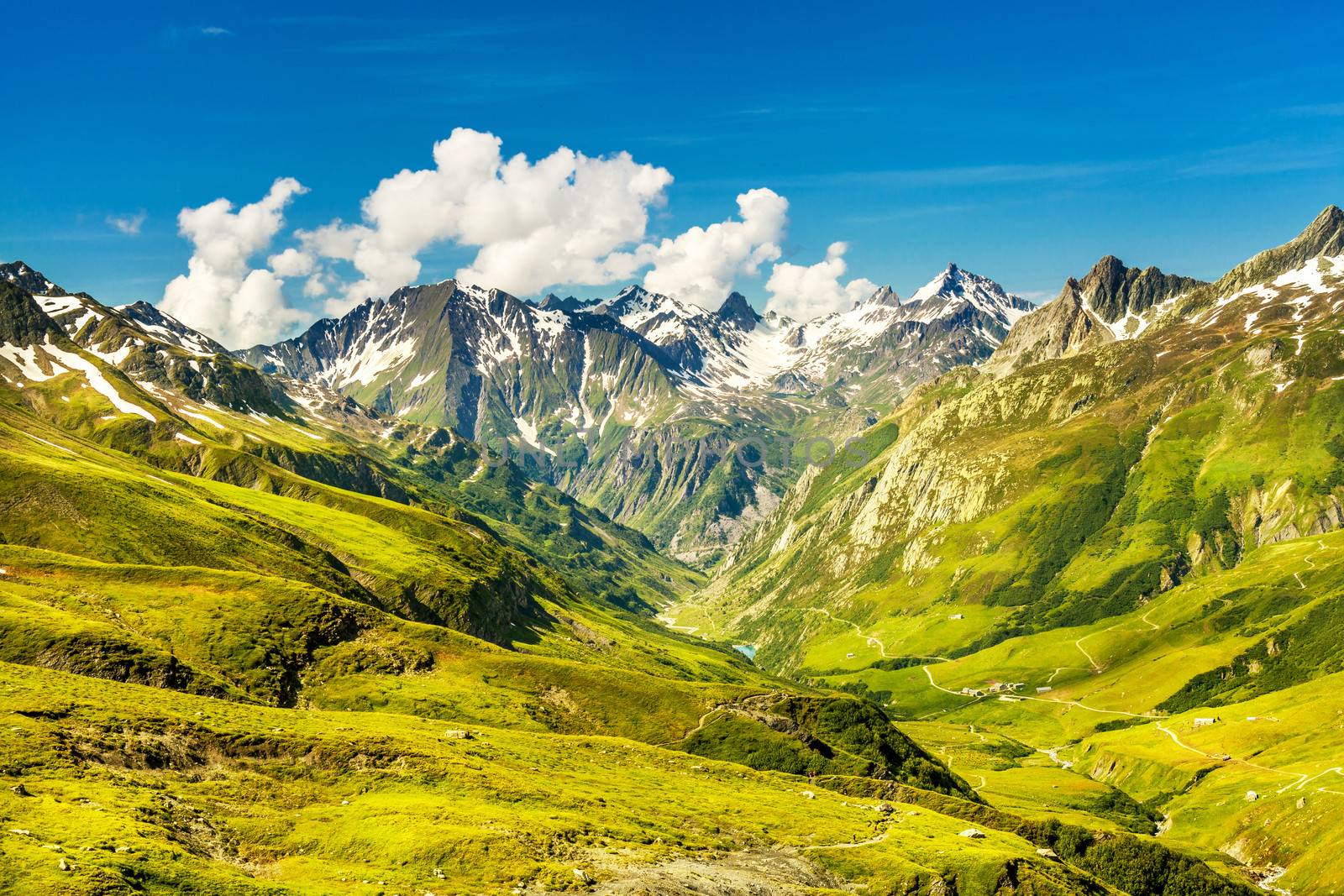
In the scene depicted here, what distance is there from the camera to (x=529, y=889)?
6150cm

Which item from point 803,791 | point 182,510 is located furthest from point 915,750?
point 182,510

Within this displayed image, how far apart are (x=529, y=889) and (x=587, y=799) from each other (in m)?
28.0

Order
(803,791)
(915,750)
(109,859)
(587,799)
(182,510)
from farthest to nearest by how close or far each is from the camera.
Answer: (182,510)
(915,750)
(803,791)
(587,799)
(109,859)

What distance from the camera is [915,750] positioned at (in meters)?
176

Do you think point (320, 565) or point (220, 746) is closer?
point (220, 746)

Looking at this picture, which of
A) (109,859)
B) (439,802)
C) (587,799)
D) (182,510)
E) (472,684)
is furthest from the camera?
(182,510)

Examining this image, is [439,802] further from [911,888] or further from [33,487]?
[33,487]

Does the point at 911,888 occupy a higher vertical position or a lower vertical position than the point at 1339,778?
lower

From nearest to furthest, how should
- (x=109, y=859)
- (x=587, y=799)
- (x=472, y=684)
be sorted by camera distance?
(x=109, y=859) < (x=587, y=799) < (x=472, y=684)

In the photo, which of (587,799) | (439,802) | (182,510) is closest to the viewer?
(439,802)

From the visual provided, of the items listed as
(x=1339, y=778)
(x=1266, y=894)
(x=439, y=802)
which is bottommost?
(x=1266, y=894)

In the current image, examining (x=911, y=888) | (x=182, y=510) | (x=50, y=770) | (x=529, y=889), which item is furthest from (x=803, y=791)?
(x=182, y=510)

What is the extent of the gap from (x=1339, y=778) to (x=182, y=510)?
264925mm

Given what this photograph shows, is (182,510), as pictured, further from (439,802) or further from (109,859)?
(109,859)
